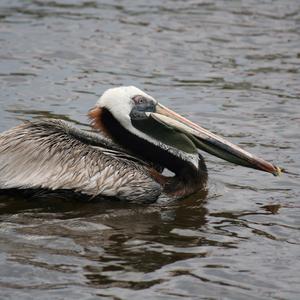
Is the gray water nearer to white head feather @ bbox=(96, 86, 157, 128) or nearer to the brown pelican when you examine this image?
the brown pelican

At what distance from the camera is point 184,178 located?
7.77m

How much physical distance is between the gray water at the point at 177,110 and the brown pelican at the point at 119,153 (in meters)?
0.19

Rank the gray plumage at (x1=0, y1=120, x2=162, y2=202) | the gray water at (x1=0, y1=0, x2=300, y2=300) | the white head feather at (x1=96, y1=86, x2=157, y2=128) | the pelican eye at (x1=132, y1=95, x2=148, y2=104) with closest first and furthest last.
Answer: the gray water at (x1=0, y1=0, x2=300, y2=300)
the gray plumage at (x1=0, y1=120, x2=162, y2=202)
the white head feather at (x1=96, y1=86, x2=157, y2=128)
the pelican eye at (x1=132, y1=95, x2=148, y2=104)

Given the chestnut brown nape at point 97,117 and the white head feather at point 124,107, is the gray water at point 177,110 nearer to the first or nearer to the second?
the white head feather at point 124,107

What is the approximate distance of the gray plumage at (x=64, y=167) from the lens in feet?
23.8

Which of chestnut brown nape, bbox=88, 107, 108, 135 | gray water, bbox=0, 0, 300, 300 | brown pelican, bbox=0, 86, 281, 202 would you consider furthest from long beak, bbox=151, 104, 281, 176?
chestnut brown nape, bbox=88, 107, 108, 135

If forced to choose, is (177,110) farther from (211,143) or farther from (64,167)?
(64,167)

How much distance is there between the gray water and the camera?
19.4 ft

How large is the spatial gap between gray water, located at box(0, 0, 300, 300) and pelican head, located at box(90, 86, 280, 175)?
16.0 inches

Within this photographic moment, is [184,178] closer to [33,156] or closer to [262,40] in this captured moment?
[33,156]

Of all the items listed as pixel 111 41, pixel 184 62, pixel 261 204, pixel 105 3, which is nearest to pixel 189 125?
pixel 261 204

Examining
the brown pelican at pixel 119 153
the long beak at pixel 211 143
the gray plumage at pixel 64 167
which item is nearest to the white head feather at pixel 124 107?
the brown pelican at pixel 119 153

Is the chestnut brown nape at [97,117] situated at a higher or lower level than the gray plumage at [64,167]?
higher

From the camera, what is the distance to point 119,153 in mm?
7691
